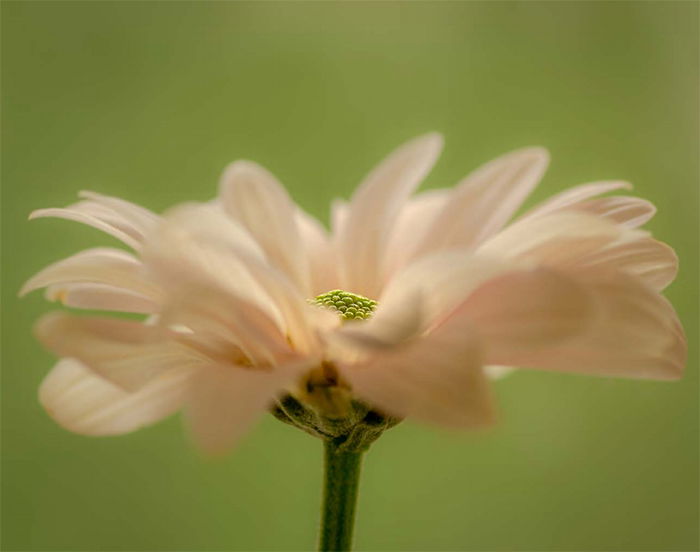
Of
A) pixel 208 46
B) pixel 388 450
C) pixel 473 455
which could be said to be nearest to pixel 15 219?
pixel 208 46

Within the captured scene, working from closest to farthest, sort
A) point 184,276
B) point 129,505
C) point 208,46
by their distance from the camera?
point 184,276
point 129,505
point 208,46

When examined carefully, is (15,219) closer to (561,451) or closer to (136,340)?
(561,451)

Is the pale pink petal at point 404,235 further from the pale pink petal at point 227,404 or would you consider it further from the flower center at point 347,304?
the pale pink petal at point 227,404

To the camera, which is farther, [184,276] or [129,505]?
[129,505]

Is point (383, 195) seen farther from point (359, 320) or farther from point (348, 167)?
point (348, 167)

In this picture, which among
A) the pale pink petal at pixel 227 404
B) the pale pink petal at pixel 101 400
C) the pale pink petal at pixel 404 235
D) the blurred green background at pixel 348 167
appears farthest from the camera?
the blurred green background at pixel 348 167

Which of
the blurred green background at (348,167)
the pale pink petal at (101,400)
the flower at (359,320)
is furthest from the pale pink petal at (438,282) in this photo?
the blurred green background at (348,167)
